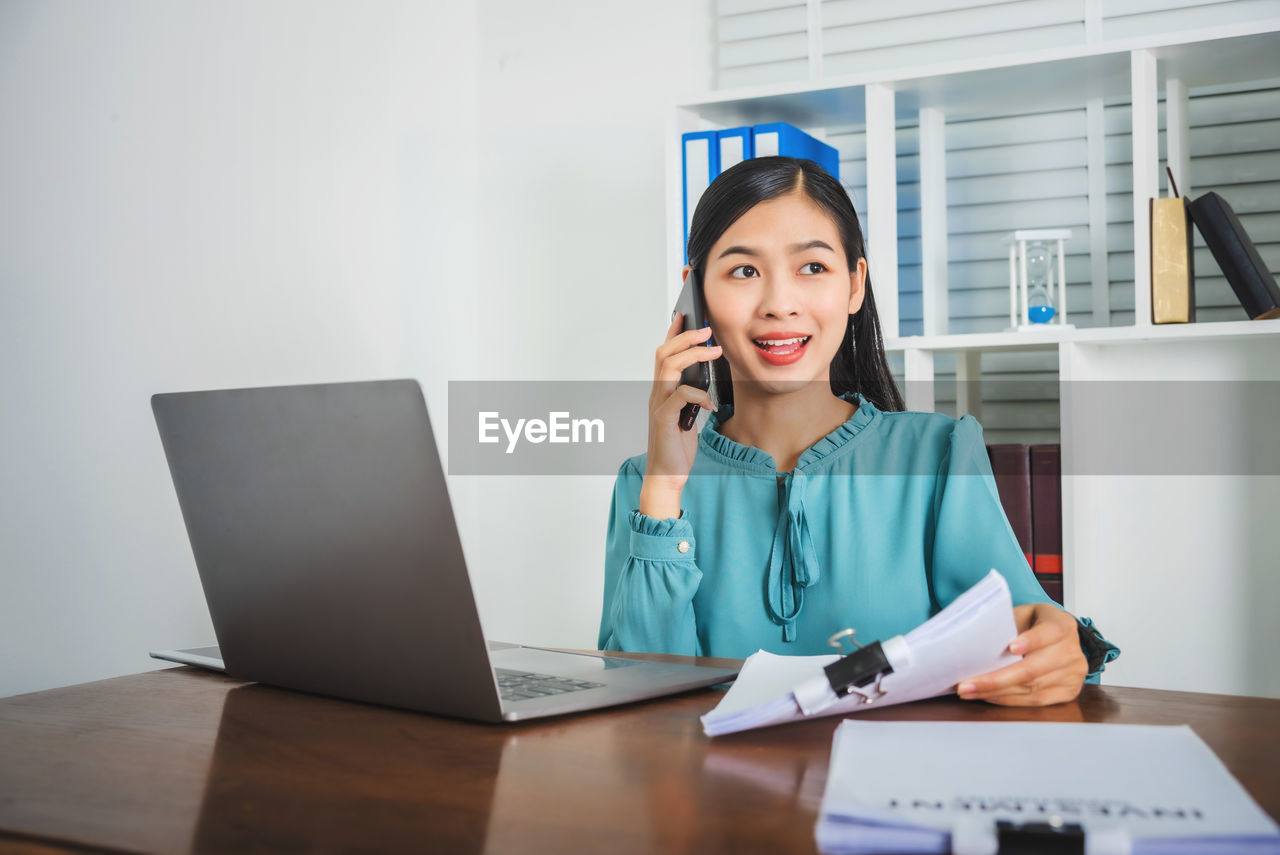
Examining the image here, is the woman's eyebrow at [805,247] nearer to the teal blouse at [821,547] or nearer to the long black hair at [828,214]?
the long black hair at [828,214]

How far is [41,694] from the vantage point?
0.92 meters

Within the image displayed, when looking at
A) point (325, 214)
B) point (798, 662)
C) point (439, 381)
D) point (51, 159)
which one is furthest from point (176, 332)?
point (798, 662)

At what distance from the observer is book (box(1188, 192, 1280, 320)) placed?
6.09 feet

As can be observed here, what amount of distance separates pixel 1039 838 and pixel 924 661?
0.69ft

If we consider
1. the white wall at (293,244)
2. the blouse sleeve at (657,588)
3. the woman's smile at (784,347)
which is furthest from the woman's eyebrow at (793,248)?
the white wall at (293,244)

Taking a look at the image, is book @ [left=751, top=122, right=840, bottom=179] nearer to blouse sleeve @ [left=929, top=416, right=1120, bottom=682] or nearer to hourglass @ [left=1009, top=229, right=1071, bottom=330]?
hourglass @ [left=1009, top=229, right=1071, bottom=330]

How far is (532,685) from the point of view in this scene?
2.84ft

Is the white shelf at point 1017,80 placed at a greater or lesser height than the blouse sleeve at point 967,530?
greater

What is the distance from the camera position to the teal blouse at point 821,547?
1232 millimetres

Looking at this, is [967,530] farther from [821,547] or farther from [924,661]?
[924,661]

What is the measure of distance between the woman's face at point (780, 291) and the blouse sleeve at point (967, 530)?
0.24 m

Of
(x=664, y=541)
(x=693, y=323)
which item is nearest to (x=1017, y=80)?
(x=693, y=323)

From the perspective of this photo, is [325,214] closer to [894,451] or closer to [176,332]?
[176,332]

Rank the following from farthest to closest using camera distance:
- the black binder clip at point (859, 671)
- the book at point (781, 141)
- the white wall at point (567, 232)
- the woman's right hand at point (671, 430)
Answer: the white wall at point (567, 232), the book at point (781, 141), the woman's right hand at point (671, 430), the black binder clip at point (859, 671)
